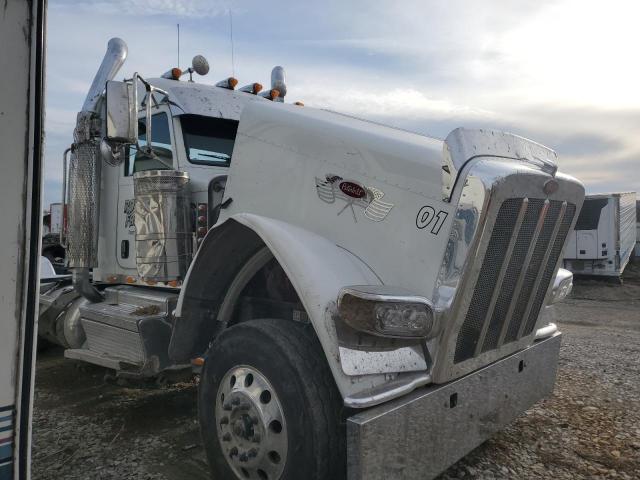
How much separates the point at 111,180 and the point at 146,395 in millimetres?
1966

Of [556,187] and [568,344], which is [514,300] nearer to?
[556,187]

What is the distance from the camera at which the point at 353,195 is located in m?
2.72

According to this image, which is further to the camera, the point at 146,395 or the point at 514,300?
the point at 146,395

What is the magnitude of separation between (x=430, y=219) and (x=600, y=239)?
43.2 feet

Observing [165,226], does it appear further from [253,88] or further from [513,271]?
[513,271]

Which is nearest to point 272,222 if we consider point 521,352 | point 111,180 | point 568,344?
point 521,352

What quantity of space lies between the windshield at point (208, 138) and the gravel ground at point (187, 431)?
208 centimetres

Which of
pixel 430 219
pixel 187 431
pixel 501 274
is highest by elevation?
pixel 430 219

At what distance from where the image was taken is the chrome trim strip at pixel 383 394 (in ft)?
7.11

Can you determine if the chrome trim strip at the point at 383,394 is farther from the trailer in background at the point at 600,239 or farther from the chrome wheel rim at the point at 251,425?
the trailer in background at the point at 600,239

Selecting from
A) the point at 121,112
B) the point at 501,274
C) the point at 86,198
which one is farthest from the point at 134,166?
the point at 501,274

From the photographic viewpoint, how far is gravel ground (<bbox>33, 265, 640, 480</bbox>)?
3.33m

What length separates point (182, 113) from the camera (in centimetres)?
408

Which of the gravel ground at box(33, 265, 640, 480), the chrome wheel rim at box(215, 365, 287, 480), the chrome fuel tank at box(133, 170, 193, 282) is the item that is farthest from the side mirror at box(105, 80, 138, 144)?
the gravel ground at box(33, 265, 640, 480)
